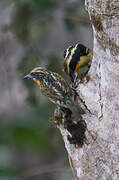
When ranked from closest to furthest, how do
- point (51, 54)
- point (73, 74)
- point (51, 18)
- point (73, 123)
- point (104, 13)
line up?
point (104, 13)
point (73, 123)
point (73, 74)
point (51, 54)
point (51, 18)

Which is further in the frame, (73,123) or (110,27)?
(73,123)

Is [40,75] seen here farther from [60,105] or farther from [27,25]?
[27,25]

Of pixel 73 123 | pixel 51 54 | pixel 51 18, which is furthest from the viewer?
pixel 51 18

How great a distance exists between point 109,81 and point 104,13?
496mm

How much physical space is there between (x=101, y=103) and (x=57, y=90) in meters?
0.44

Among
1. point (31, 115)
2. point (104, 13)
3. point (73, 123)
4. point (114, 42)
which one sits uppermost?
point (104, 13)

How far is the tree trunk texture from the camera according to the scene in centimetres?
295

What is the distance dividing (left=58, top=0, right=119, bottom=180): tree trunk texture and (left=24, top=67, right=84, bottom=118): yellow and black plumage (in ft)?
0.33

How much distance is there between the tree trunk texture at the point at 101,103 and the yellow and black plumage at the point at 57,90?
10 cm

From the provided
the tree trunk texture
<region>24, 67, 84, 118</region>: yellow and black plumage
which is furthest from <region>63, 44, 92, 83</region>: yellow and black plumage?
the tree trunk texture

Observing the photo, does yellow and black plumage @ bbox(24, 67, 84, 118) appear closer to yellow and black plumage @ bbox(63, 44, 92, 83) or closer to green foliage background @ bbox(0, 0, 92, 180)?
yellow and black plumage @ bbox(63, 44, 92, 83)

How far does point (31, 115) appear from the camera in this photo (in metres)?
5.89

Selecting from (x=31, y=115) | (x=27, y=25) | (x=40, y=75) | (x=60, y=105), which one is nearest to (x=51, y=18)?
(x=27, y=25)

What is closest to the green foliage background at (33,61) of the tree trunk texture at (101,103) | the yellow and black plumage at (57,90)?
the yellow and black plumage at (57,90)
